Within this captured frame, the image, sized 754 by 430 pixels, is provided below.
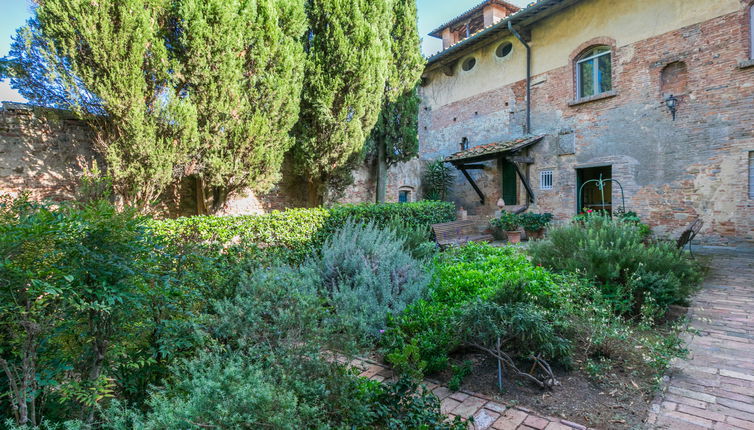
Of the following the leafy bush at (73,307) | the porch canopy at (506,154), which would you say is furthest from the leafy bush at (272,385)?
the porch canopy at (506,154)

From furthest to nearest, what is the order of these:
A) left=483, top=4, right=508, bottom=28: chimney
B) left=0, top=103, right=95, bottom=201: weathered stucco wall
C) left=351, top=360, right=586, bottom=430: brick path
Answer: left=483, top=4, right=508, bottom=28: chimney
left=0, top=103, right=95, bottom=201: weathered stucco wall
left=351, top=360, right=586, bottom=430: brick path

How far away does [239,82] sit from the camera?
21.9 feet

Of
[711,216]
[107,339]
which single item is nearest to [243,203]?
[107,339]

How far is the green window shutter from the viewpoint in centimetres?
1191

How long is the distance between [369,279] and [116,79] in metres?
4.95

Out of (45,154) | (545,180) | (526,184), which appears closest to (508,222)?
(526,184)

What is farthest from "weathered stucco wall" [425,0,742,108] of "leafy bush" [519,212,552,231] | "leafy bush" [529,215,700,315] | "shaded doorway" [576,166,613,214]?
"leafy bush" [529,215,700,315]

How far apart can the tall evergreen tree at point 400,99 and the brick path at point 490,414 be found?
7.92m

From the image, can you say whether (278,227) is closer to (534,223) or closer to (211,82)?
(211,82)

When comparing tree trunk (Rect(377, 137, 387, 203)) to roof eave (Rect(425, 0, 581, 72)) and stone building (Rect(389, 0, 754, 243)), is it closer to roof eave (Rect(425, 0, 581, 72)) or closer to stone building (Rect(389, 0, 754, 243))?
stone building (Rect(389, 0, 754, 243))

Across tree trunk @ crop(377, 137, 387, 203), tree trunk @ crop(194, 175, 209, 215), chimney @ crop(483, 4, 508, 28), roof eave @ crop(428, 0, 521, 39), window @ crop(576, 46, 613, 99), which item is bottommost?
tree trunk @ crop(194, 175, 209, 215)

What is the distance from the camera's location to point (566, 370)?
108 inches

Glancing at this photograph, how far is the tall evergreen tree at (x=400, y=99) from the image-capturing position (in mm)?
10055


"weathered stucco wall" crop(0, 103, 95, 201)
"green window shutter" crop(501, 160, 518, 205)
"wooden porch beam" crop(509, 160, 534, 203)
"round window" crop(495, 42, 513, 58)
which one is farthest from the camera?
"round window" crop(495, 42, 513, 58)
